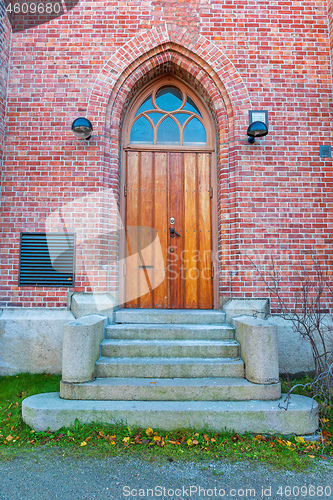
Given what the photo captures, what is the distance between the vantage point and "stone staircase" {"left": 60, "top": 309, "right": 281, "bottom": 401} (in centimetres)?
303

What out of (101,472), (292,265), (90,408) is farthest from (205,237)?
(101,472)

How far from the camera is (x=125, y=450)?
8.32ft

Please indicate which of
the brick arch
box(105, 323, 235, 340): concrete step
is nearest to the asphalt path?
box(105, 323, 235, 340): concrete step

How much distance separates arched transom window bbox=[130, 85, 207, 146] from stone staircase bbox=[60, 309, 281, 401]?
277 centimetres

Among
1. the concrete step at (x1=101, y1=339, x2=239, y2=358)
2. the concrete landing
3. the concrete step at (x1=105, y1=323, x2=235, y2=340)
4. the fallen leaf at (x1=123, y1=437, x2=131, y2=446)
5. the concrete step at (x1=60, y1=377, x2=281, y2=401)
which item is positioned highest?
the concrete step at (x1=105, y1=323, x2=235, y2=340)

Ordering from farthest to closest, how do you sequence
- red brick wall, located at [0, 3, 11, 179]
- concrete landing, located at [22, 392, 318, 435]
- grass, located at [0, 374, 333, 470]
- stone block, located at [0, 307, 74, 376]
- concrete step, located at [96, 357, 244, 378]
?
red brick wall, located at [0, 3, 11, 179] < stone block, located at [0, 307, 74, 376] < concrete step, located at [96, 357, 244, 378] < concrete landing, located at [22, 392, 318, 435] < grass, located at [0, 374, 333, 470]

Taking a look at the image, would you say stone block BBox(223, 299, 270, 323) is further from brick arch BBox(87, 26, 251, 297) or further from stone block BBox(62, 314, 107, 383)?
stone block BBox(62, 314, 107, 383)

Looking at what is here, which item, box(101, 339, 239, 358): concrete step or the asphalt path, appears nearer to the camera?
the asphalt path

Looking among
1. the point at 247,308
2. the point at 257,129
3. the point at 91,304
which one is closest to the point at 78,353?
the point at 91,304

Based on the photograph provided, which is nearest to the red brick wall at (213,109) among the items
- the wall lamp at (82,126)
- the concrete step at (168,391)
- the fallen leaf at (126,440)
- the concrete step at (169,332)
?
the wall lamp at (82,126)

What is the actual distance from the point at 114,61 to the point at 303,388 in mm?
5155

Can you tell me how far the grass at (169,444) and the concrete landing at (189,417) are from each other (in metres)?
0.06

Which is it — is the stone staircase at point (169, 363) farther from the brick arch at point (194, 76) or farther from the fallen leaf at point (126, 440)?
the brick arch at point (194, 76)

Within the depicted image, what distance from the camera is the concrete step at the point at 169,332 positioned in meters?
3.72
